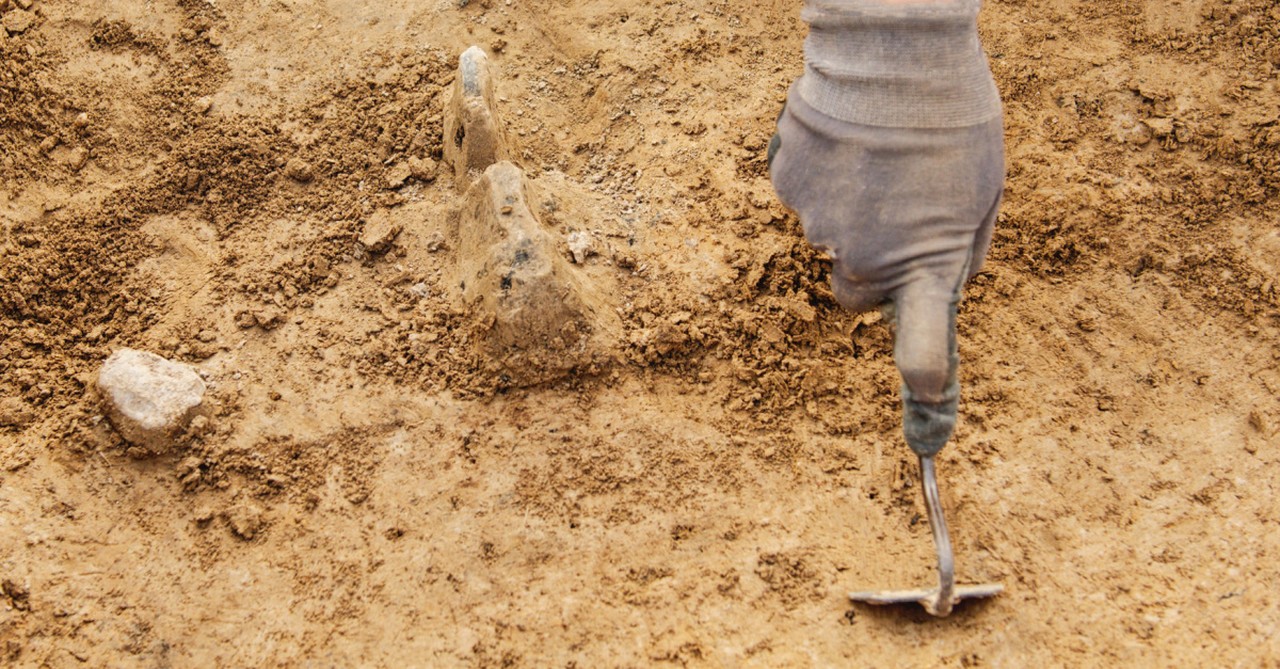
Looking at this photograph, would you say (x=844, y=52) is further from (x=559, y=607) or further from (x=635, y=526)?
(x=559, y=607)

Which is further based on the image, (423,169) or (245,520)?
(423,169)

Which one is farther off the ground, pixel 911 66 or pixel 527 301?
pixel 911 66

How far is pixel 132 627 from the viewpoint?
8.19ft

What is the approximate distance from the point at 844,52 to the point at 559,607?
5.22 feet

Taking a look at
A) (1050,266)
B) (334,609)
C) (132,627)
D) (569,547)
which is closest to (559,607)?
(569,547)

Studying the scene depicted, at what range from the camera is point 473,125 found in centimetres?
319

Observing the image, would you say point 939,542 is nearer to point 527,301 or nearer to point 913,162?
point 913,162

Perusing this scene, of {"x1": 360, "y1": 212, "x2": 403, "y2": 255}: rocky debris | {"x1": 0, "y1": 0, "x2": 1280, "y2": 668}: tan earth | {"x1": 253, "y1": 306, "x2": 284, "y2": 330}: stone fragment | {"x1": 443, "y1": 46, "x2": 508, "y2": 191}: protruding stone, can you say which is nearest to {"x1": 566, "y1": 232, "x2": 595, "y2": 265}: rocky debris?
{"x1": 0, "y1": 0, "x2": 1280, "y2": 668}: tan earth

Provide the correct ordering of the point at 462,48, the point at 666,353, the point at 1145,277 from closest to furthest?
the point at 666,353 → the point at 1145,277 → the point at 462,48

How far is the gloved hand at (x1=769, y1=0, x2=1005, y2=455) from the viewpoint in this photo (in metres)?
2.19

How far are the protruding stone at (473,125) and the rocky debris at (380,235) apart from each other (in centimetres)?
28

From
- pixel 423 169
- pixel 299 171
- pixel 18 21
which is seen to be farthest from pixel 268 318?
pixel 18 21

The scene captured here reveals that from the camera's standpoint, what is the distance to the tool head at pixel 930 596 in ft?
7.77

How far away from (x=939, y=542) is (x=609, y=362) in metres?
1.11
